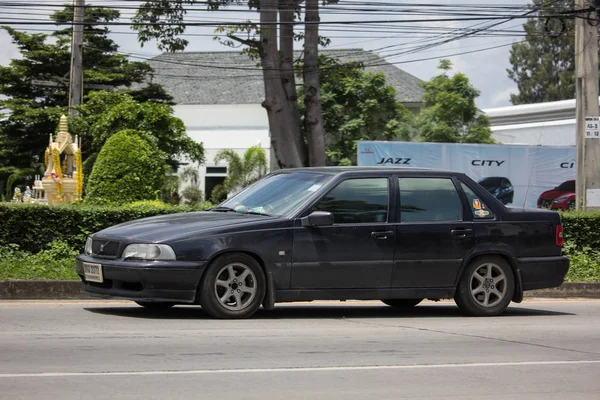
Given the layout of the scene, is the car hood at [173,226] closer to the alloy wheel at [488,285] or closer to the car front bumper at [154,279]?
the car front bumper at [154,279]

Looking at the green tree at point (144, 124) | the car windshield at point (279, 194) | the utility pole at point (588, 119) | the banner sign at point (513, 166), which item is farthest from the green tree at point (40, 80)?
the car windshield at point (279, 194)

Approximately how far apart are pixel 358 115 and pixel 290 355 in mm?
38247

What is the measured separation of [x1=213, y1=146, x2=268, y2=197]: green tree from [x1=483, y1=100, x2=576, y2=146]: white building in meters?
11.8

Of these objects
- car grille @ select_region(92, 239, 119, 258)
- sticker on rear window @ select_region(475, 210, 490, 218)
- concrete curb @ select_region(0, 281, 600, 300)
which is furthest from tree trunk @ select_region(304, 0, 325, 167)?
car grille @ select_region(92, 239, 119, 258)

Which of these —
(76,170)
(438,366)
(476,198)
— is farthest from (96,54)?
(438,366)

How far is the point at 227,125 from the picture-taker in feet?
184

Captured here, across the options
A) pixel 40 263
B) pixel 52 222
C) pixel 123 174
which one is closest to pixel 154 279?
pixel 40 263

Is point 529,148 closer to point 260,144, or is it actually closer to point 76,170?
point 76,170

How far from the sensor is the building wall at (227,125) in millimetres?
55250

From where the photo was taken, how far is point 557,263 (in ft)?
37.7

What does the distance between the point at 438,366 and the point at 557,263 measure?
4277 mm

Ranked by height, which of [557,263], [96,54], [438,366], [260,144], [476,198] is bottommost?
[438,366]

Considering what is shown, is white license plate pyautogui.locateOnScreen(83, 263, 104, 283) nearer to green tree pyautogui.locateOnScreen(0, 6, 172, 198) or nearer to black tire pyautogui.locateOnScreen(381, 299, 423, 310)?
black tire pyautogui.locateOnScreen(381, 299, 423, 310)

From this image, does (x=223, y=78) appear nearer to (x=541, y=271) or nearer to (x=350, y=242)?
(x=541, y=271)
